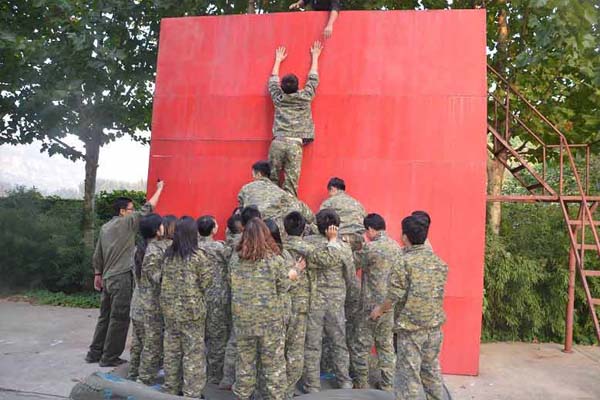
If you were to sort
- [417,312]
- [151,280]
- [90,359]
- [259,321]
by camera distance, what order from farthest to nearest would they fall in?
1. [90,359]
2. [151,280]
3. [259,321]
4. [417,312]

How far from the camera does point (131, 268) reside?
18.7ft

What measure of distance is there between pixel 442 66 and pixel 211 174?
10.3 feet

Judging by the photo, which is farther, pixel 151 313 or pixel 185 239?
pixel 151 313

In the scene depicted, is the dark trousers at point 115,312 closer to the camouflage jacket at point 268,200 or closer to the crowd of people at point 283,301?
the crowd of people at point 283,301

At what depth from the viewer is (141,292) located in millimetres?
4715

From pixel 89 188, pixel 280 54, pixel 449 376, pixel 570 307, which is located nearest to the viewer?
pixel 449 376

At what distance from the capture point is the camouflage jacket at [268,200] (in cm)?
509

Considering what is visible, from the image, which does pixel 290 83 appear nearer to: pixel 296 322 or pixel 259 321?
pixel 296 322

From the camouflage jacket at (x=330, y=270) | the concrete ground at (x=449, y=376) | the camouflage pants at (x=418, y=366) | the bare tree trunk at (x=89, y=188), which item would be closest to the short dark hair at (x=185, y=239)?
the camouflage jacket at (x=330, y=270)

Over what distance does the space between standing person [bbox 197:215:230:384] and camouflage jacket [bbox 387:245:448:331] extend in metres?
1.56

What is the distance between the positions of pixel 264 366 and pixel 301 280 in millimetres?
794

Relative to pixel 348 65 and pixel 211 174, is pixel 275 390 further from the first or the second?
pixel 348 65

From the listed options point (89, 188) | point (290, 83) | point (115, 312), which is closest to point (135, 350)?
point (115, 312)

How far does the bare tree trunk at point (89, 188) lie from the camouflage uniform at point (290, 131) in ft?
18.7
